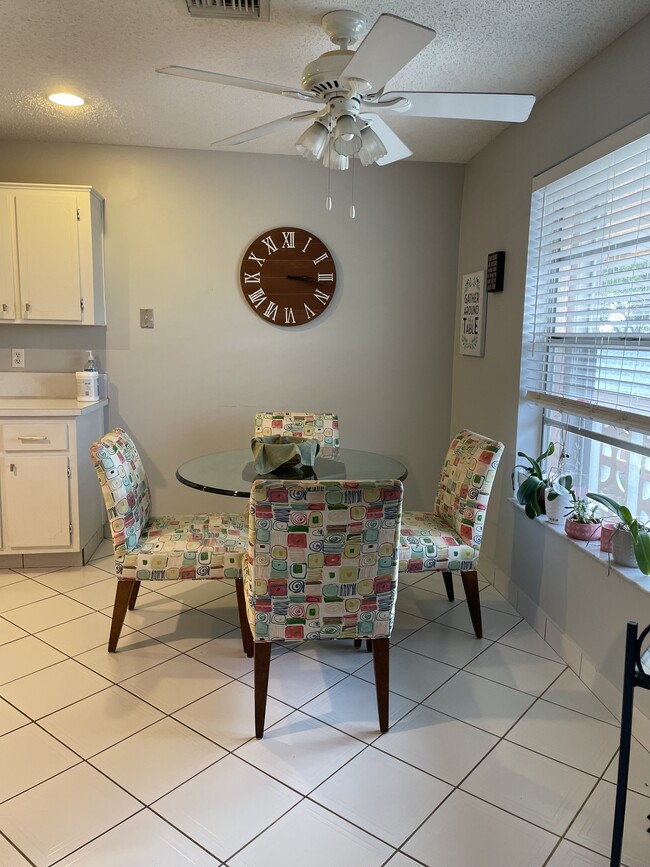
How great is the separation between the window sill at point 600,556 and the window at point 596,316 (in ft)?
0.69

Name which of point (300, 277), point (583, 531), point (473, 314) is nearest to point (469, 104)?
point (583, 531)

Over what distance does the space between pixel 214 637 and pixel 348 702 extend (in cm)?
76

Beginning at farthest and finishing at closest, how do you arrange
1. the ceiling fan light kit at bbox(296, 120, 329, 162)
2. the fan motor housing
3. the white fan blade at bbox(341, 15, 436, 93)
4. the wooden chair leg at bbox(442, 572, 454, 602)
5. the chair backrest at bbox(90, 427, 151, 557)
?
the wooden chair leg at bbox(442, 572, 454, 602)
the chair backrest at bbox(90, 427, 151, 557)
the ceiling fan light kit at bbox(296, 120, 329, 162)
the fan motor housing
the white fan blade at bbox(341, 15, 436, 93)

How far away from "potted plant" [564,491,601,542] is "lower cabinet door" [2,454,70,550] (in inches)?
100

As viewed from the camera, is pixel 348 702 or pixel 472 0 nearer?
pixel 472 0

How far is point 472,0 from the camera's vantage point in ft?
6.79

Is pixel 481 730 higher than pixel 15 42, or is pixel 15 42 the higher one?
pixel 15 42

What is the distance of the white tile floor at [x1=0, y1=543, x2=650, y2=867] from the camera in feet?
5.57

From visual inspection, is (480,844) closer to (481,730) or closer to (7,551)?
(481,730)

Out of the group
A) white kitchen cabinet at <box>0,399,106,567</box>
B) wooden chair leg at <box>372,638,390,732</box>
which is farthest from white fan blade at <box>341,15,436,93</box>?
white kitchen cabinet at <box>0,399,106,567</box>

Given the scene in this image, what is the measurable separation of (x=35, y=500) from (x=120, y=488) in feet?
4.03

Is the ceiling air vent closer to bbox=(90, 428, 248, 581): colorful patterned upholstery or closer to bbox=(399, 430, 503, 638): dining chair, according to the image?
bbox=(90, 428, 248, 581): colorful patterned upholstery

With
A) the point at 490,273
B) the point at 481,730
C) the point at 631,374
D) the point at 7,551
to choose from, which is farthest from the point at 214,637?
the point at 490,273

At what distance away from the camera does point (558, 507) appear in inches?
111
